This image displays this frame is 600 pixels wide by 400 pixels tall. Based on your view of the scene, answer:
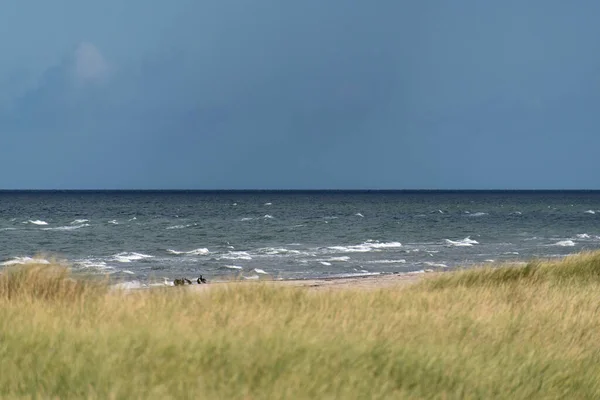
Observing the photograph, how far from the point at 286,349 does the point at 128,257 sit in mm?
41998

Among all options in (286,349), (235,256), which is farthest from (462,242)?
(286,349)

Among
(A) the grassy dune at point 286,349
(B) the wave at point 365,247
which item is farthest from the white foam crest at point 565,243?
(A) the grassy dune at point 286,349

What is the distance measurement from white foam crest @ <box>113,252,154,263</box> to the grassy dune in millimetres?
35066

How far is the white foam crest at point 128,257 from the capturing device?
4497cm

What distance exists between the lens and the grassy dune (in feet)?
17.7

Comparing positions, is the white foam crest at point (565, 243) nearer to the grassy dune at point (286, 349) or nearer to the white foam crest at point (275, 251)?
the white foam crest at point (275, 251)

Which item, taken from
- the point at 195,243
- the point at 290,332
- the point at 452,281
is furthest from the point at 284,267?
the point at 290,332

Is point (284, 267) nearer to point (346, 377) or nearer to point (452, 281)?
point (452, 281)

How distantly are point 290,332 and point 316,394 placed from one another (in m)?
1.50

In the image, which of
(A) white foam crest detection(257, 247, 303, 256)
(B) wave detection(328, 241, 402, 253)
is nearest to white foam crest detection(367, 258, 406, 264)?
(B) wave detection(328, 241, 402, 253)

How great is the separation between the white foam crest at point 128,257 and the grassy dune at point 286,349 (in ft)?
115

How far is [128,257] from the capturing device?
154ft

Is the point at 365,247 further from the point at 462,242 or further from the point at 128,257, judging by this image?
the point at 128,257

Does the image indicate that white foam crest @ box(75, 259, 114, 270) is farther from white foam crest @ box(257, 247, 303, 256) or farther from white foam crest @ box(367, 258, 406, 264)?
white foam crest @ box(367, 258, 406, 264)
